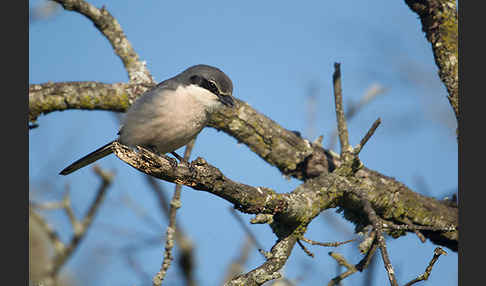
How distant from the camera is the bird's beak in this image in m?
4.27

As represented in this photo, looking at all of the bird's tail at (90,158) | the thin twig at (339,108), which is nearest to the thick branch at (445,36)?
the thin twig at (339,108)

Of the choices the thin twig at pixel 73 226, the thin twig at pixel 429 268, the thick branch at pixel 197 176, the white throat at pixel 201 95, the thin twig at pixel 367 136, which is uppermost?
the white throat at pixel 201 95

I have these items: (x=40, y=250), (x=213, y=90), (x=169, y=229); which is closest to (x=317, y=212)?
(x=169, y=229)

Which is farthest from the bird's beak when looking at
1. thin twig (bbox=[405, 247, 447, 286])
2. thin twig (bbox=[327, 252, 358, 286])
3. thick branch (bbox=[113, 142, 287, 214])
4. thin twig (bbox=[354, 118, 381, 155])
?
thin twig (bbox=[405, 247, 447, 286])

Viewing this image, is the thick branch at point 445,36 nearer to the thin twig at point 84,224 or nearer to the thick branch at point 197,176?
the thick branch at point 197,176

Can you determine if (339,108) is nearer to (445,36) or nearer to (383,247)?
(445,36)

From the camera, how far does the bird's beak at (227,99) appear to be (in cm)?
427

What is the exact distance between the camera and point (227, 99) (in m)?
4.31

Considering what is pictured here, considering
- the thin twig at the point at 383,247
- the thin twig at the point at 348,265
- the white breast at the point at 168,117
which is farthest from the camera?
the white breast at the point at 168,117

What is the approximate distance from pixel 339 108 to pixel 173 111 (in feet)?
5.31

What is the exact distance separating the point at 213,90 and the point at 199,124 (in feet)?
1.18

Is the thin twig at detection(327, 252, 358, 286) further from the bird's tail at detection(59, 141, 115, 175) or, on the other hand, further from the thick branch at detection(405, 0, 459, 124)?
the bird's tail at detection(59, 141, 115, 175)

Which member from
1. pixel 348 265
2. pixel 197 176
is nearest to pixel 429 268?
pixel 348 265

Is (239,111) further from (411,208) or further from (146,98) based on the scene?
(411,208)
